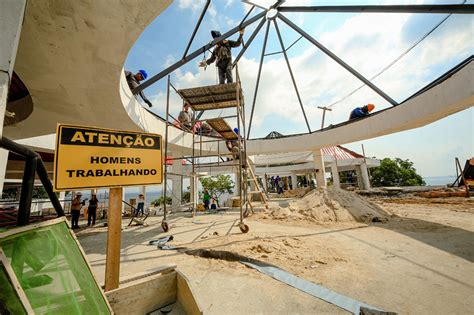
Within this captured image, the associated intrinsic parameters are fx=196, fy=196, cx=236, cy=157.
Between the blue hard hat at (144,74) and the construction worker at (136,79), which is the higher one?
the blue hard hat at (144,74)

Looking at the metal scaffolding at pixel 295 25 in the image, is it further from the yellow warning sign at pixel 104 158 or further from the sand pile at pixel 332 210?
the yellow warning sign at pixel 104 158

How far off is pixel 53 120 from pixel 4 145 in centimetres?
697

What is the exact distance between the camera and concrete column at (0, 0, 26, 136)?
75.4 inches

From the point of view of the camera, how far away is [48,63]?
3947mm

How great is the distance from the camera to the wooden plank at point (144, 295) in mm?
2174

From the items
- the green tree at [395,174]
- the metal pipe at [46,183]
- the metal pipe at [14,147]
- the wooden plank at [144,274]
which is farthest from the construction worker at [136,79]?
the green tree at [395,174]

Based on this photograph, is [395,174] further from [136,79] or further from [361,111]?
[136,79]

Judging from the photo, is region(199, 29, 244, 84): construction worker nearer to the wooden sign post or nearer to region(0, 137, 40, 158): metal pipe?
the wooden sign post

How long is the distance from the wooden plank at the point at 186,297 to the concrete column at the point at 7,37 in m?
2.57

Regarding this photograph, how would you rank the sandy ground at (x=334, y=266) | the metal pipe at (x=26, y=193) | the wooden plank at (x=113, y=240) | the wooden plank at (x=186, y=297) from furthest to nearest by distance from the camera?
the sandy ground at (x=334, y=266)
the wooden plank at (x=113, y=240)
the wooden plank at (x=186, y=297)
the metal pipe at (x=26, y=193)

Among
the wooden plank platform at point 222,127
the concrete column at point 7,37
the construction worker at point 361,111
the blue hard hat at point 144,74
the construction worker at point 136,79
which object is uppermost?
the blue hard hat at point 144,74

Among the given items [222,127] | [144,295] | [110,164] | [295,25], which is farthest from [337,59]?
[144,295]

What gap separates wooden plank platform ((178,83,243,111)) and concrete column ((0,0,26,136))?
4.94m

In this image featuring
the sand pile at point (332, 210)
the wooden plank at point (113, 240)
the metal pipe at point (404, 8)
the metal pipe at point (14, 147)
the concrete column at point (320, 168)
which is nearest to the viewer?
the metal pipe at point (14, 147)
